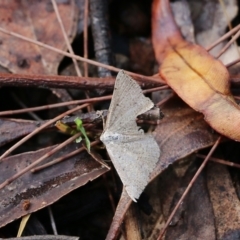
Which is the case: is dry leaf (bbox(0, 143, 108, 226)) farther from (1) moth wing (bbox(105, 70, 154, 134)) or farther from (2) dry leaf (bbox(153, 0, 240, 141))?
(2) dry leaf (bbox(153, 0, 240, 141))

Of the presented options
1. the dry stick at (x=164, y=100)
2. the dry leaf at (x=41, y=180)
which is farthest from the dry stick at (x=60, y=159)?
the dry stick at (x=164, y=100)

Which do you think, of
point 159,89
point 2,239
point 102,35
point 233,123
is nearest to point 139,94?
point 159,89

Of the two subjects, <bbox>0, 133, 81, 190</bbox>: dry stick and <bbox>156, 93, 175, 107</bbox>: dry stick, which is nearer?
<bbox>0, 133, 81, 190</bbox>: dry stick

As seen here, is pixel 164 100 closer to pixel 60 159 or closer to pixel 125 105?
pixel 125 105

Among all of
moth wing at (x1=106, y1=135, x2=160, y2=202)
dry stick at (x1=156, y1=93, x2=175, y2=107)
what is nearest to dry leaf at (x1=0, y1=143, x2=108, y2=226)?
moth wing at (x1=106, y1=135, x2=160, y2=202)

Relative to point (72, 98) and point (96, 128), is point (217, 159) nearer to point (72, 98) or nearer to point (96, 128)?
point (96, 128)

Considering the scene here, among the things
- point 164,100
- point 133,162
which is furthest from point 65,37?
point 133,162

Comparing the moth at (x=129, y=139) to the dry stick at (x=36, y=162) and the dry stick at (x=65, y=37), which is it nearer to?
the dry stick at (x=36, y=162)
